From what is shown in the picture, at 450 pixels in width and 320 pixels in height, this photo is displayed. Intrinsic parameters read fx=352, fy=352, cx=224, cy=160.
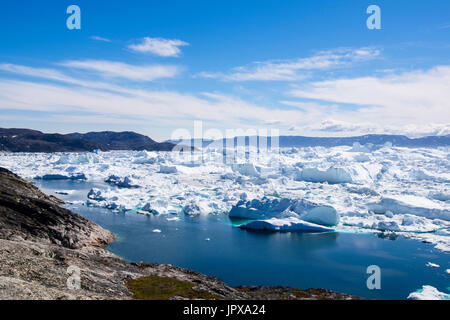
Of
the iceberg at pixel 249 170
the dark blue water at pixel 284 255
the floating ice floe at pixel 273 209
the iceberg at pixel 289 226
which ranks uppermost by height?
the iceberg at pixel 249 170

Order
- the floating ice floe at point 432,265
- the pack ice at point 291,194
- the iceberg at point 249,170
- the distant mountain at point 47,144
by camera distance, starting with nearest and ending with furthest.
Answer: the floating ice floe at point 432,265 → the pack ice at point 291,194 → the iceberg at point 249,170 → the distant mountain at point 47,144

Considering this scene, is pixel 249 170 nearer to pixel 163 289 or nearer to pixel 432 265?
pixel 432 265

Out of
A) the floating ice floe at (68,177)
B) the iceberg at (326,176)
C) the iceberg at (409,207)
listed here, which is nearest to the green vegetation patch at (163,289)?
the iceberg at (409,207)

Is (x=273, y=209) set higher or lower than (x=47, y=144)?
lower

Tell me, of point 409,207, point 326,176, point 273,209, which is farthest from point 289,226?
point 326,176

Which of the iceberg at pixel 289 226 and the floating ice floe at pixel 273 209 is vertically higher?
the floating ice floe at pixel 273 209

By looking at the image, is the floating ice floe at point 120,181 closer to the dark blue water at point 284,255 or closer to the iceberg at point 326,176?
the dark blue water at point 284,255
